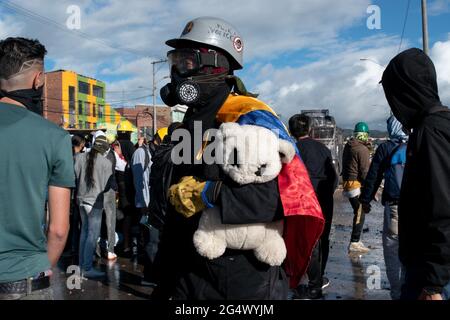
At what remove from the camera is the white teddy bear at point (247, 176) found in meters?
2.03

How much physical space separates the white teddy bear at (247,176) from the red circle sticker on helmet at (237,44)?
2.49ft

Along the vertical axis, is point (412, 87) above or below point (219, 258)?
above

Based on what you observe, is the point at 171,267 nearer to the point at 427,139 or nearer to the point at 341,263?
the point at 427,139

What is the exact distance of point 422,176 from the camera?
2.37 metres

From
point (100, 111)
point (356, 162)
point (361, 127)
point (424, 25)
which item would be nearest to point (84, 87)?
point (100, 111)

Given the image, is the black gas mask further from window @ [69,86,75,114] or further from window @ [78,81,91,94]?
window @ [78,81,91,94]

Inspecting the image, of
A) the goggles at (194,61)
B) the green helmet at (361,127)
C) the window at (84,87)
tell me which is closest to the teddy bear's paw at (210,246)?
the goggles at (194,61)

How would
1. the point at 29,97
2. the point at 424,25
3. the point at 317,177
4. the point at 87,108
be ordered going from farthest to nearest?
the point at 87,108 → the point at 424,25 → the point at 317,177 → the point at 29,97

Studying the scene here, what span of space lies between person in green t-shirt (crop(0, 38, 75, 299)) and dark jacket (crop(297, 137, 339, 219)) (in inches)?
151

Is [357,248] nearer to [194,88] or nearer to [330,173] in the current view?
[330,173]

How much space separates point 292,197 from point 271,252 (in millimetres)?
295
